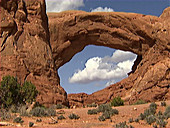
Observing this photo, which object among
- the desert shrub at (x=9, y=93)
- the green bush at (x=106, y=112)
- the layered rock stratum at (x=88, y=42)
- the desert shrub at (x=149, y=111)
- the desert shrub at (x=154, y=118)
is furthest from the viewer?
the layered rock stratum at (x=88, y=42)

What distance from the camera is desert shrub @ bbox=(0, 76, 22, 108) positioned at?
51.6ft

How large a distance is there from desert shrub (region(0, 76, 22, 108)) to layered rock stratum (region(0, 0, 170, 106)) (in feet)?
11.1

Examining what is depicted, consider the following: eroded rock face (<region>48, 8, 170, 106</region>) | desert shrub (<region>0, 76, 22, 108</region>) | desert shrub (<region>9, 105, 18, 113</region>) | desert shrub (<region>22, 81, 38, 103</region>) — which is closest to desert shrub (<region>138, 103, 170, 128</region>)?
desert shrub (<region>9, 105, 18, 113</region>)

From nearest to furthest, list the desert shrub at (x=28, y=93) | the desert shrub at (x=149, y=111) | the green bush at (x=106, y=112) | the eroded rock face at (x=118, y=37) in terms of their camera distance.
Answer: the desert shrub at (x=149, y=111)
the green bush at (x=106, y=112)
the desert shrub at (x=28, y=93)
the eroded rock face at (x=118, y=37)

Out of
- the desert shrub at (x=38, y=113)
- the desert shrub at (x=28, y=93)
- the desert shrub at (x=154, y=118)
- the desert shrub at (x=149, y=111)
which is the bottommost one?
the desert shrub at (x=154, y=118)

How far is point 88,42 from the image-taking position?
29172mm

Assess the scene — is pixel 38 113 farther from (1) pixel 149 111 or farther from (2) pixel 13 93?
(1) pixel 149 111

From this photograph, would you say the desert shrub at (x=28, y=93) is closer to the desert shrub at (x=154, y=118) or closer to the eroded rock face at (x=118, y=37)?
the desert shrub at (x=154, y=118)

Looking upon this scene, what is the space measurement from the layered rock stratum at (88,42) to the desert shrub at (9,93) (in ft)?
11.1

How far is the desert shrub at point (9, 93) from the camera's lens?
15.7 meters

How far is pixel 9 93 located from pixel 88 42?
585 inches

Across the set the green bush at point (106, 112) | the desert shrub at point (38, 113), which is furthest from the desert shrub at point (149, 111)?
the desert shrub at point (38, 113)

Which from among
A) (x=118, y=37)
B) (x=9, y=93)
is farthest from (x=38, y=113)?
(x=118, y=37)

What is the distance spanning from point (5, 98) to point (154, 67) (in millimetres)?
16085
